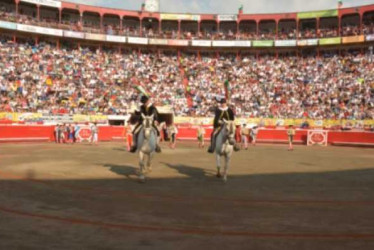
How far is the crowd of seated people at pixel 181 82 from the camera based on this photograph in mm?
39688

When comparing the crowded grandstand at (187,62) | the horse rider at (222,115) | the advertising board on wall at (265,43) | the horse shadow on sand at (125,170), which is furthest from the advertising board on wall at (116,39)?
the horse rider at (222,115)

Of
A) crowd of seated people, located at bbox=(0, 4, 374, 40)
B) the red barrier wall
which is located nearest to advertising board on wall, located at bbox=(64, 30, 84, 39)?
crowd of seated people, located at bbox=(0, 4, 374, 40)

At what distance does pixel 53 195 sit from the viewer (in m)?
8.55

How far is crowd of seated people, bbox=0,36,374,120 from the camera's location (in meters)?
39.7

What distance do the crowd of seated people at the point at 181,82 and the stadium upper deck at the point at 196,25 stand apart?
204cm

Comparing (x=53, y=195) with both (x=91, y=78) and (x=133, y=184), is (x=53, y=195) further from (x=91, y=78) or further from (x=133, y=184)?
(x=91, y=78)

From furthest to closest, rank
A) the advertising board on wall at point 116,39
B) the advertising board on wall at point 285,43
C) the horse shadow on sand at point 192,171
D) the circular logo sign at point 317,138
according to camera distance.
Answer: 1. the advertising board on wall at point 285,43
2. the advertising board on wall at point 116,39
3. the circular logo sign at point 317,138
4. the horse shadow on sand at point 192,171

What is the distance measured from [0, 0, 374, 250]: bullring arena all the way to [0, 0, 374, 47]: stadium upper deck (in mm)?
160

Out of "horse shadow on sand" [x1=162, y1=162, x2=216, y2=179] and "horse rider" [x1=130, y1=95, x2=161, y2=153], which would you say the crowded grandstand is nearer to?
"horse shadow on sand" [x1=162, y1=162, x2=216, y2=179]

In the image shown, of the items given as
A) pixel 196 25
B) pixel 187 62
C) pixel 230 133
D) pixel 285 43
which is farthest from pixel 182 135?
pixel 230 133

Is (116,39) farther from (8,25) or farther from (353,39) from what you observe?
(353,39)

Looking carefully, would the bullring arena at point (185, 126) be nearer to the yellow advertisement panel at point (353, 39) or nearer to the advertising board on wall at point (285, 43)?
the yellow advertisement panel at point (353, 39)

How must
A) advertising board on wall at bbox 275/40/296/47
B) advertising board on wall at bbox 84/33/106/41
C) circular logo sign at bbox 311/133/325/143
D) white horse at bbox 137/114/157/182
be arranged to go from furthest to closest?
advertising board on wall at bbox 275/40/296/47
advertising board on wall at bbox 84/33/106/41
circular logo sign at bbox 311/133/325/143
white horse at bbox 137/114/157/182

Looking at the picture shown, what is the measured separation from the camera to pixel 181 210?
746 centimetres
